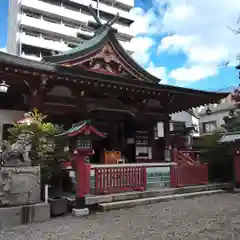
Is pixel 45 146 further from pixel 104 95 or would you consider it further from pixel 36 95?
pixel 104 95

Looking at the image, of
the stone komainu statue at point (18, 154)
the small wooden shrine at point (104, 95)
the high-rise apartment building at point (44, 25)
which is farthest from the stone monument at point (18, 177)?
the high-rise apartment building at point (44, 25)

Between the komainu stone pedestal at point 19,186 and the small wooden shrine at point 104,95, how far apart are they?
150 inches

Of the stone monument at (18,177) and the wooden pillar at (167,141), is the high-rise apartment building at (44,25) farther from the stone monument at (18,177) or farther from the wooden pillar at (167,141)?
the stone monument at (18,177)

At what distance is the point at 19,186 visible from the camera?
6328mm

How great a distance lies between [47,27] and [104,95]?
39486 millimetres

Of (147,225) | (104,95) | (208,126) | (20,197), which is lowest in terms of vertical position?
(147,225)

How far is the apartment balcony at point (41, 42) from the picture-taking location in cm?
4450

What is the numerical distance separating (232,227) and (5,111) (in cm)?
924

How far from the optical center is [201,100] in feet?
44.0

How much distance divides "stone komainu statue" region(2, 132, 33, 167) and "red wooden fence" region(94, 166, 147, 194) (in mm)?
2097

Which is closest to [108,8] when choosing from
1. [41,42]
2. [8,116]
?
[41,42]

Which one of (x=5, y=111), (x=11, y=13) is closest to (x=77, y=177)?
(x=5, y=111)

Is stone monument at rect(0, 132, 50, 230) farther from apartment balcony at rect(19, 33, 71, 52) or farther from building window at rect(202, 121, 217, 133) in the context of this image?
apartment balcony at rect(19, 33, 71, 52)

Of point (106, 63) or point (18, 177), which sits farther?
point (106, 63)
